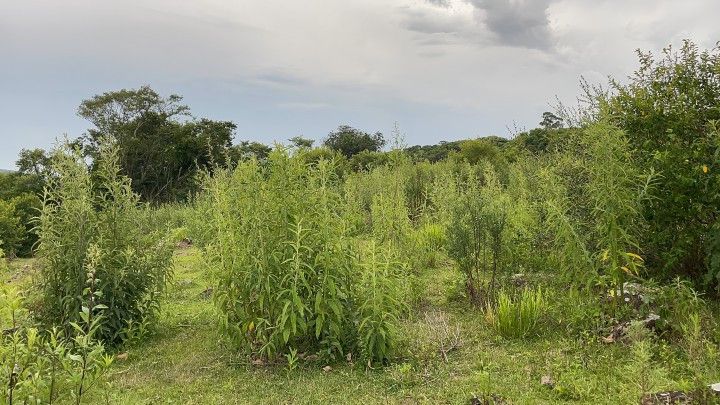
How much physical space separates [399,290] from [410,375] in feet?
2.78

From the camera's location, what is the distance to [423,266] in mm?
8766

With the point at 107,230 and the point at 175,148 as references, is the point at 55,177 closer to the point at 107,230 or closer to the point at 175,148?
the point at 107,230

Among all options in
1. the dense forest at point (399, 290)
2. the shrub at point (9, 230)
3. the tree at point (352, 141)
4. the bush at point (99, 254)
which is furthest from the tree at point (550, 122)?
the tree at point (352, 141)

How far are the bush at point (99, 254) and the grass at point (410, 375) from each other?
1.83 ft

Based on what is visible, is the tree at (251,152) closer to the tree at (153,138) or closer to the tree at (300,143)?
the tree at (300,143)

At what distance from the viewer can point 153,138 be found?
1403 inches

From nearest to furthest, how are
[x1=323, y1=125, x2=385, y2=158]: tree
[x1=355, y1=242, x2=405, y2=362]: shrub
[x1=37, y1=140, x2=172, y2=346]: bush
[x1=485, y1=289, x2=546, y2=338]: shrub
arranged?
[x1=355, y1=242, x2=405, y2=362]: shrub < [x1=485, y1=289, x2=546, y2=338]: shrub < [x1=37, y1=140, x2=172, y2=346]: bush < [x1=323, y1=125, x2=385, y2=158]: tree

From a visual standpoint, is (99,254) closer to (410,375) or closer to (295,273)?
(295,273)

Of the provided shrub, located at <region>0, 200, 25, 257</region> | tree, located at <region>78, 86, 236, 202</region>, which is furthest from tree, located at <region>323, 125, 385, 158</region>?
shrub, located at <region>0, 200, 25, 257</region>

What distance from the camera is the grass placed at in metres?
4.04

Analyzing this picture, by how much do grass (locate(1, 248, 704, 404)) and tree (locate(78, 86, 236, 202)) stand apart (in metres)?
29.9

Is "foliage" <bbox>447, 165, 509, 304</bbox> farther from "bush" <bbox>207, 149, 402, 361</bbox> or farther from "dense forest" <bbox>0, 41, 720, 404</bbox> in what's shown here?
"bush" <bbox>207, 149, 402, 361</bbox>

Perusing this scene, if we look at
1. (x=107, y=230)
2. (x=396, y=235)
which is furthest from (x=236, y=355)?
(x=396, y=235)

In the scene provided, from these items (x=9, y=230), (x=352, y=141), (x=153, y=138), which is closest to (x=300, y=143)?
(x=9, y=230)
